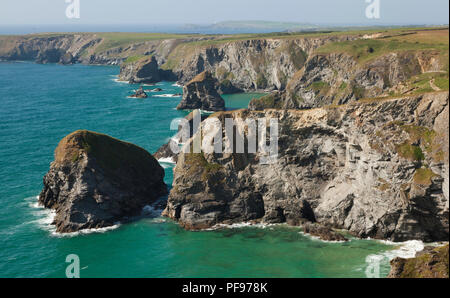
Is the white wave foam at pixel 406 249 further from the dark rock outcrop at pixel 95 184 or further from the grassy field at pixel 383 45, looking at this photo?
the grassy field at pixel 383 45

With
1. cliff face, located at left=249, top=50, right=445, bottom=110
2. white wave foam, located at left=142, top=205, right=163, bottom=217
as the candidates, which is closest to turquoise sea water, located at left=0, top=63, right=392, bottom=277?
white wave foam, located at left=142, top=205, right=163, bottom=217

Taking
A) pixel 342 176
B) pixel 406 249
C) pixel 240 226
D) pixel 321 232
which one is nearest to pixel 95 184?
pixel 240 226

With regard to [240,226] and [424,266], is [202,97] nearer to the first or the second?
[240,226]

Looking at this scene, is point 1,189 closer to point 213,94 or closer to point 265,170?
point 265,170

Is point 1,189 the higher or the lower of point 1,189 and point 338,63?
the lower

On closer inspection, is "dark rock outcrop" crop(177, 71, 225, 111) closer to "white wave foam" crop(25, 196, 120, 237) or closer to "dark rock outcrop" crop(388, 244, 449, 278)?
"white wave foam" crop(25, 196, 120, 237)
